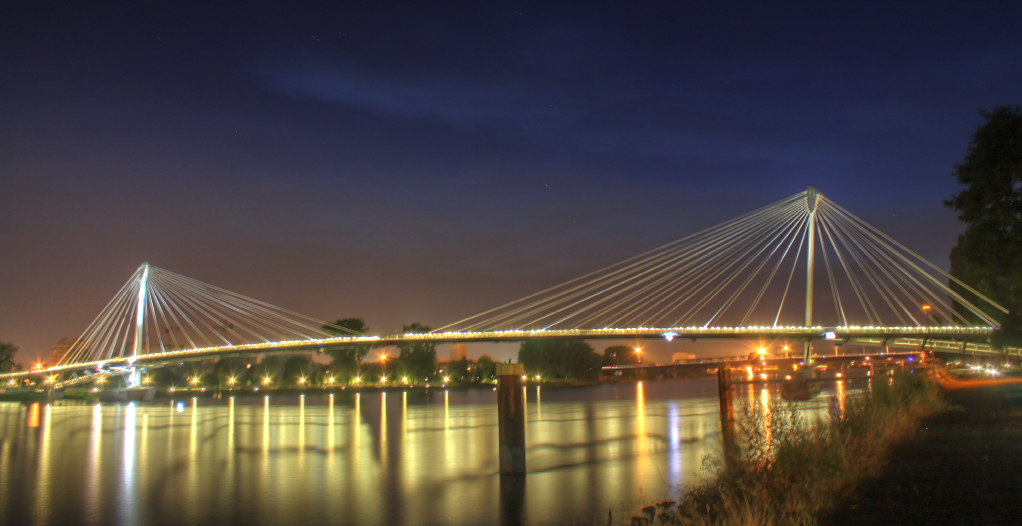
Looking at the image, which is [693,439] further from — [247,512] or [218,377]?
[218,377]

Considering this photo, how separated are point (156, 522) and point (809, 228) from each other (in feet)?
156

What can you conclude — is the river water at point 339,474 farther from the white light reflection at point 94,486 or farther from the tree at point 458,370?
the tree at point 458,370

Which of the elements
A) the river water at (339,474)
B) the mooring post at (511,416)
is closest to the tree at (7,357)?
the river water at (339,474)

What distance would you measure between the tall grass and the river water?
4.74 feet

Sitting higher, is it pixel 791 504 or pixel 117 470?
pixel 791 504

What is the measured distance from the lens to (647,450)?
691 inches

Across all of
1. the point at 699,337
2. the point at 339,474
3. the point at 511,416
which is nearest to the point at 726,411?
the point at 511,416

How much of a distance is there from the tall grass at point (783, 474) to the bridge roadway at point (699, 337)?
3793 centimetres

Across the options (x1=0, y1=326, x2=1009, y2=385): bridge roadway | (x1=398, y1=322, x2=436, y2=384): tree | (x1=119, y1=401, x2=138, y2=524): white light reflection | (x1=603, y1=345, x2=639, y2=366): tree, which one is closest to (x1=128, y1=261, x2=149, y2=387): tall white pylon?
(x1=0, y1=326, x2=1009, y2=385): bridge roadway

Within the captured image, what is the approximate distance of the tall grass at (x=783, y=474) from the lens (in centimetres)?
659

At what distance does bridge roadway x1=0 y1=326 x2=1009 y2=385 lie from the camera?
4819 cm

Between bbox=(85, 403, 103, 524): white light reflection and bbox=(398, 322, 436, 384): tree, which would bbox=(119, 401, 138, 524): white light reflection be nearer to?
bbox=(85, 403, 103, 524): white light reflection

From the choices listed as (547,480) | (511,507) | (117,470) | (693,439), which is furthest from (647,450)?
(117,470)

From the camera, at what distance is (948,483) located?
7922mm
